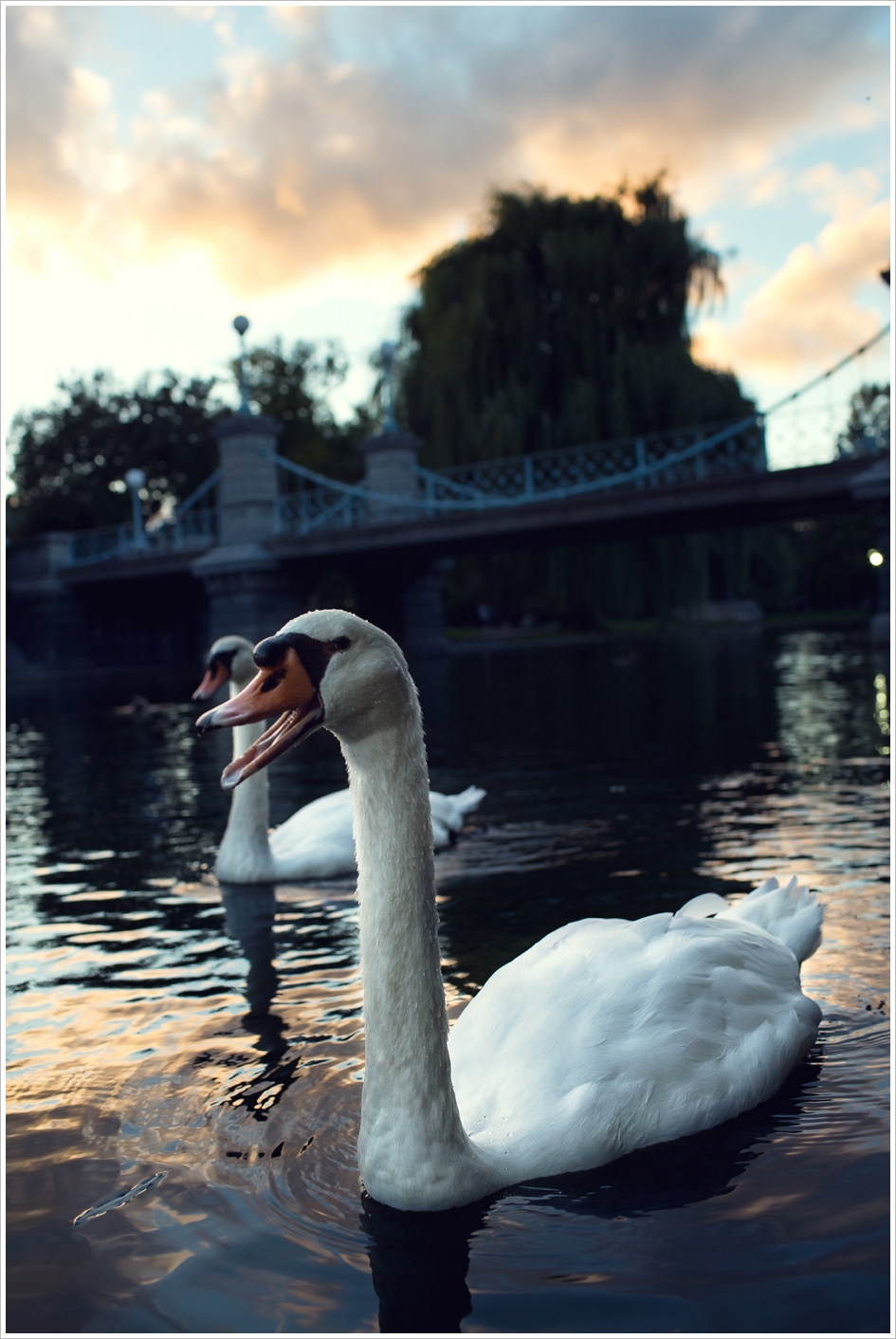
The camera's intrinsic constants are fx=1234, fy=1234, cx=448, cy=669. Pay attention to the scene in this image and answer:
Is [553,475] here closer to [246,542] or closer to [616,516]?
[616,516]

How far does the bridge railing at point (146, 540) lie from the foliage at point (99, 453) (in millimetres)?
2064

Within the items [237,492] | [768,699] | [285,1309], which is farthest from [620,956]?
[237,492]

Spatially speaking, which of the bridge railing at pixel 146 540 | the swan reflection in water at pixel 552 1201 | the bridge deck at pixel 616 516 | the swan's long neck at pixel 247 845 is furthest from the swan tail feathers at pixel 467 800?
the bridge railing at pixel 146 540

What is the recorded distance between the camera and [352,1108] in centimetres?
326

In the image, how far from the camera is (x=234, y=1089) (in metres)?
3.46

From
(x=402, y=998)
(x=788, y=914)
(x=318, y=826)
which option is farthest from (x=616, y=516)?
(x=402, y=998)

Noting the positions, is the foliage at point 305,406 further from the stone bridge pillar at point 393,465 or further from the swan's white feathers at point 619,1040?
the swan's white feathers at point 619,1040

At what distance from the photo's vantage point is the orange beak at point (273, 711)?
7.29 ft

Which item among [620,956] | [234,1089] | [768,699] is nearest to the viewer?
[620,956]

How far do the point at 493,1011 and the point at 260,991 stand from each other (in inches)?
64.1

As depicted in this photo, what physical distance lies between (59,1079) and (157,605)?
124ft

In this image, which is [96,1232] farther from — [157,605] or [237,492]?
[157,605]

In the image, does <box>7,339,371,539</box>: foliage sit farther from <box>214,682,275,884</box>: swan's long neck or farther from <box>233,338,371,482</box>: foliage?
<box>214,682,275,884</box>: swan's long neck

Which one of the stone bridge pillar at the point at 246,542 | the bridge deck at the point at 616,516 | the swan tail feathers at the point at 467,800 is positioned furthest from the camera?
the stone bridge pillar at the point at 246,542
